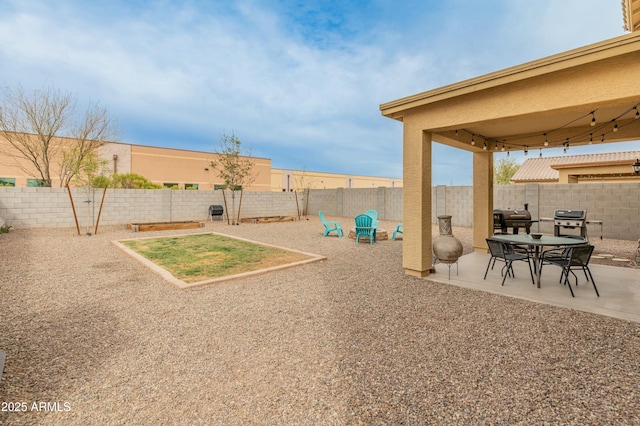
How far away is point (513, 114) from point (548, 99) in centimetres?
38

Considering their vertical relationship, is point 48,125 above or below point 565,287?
above

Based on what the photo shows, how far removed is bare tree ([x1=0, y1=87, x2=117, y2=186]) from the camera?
14273mm

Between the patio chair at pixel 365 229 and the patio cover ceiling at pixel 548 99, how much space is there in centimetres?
344

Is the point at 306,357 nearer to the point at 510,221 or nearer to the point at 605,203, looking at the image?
the point at 510,221

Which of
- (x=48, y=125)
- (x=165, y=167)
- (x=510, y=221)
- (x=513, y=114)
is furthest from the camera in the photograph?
(x=165, y=167)

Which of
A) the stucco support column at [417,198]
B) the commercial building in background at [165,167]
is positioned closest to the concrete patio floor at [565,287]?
the stucco support column at [417,198]

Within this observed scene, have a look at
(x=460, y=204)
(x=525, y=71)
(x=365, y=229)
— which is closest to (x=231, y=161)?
(x=365, y=229)

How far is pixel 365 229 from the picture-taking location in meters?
8.64

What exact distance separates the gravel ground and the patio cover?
65.1 inches

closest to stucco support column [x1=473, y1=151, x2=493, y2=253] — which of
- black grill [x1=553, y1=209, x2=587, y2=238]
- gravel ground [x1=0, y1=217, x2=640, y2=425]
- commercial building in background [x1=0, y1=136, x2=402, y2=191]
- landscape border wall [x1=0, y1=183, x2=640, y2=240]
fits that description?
black grill [x1=553, y1=209, x2=587, y2=238]

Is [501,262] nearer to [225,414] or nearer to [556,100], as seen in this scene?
[556,100]

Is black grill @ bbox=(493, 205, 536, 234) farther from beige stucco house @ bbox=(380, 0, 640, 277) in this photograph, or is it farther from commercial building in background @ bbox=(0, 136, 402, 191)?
commercial building in background @ bbox=(0, 136, 402, 191)

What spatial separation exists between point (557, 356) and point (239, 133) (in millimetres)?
15322

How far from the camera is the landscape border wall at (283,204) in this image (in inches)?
360
